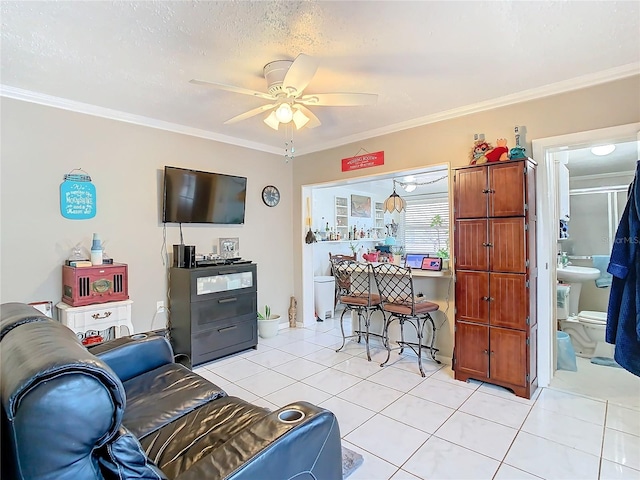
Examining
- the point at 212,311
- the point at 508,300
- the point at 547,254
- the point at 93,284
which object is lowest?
the point at 212,311

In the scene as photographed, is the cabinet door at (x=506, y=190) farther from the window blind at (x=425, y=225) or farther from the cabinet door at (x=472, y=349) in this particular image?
the window blind at (x=425, y=225)

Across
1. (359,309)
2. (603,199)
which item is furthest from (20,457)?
(603,199)

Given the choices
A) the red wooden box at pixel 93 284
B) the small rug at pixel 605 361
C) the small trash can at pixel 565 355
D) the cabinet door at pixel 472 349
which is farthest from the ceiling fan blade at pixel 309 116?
the small rug at pixel 605 361

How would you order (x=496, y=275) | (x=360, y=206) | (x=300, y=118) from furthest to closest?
(x=360, y=206) → (x=496, y=275) → (x=300, y=118)

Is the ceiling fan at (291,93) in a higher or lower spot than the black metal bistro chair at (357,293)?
higher

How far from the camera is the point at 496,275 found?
112 inches

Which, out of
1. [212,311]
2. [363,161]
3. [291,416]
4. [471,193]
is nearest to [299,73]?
[471,193]

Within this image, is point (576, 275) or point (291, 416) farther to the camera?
point (576, 275)

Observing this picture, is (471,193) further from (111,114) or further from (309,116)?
(111,114)

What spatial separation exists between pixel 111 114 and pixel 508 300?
3.89 metres

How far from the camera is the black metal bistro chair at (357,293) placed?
3.68 meters

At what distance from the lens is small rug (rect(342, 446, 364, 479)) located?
1897 mm

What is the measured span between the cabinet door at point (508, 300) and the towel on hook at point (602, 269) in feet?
8.06

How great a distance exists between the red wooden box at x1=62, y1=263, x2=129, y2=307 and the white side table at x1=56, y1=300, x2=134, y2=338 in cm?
5
